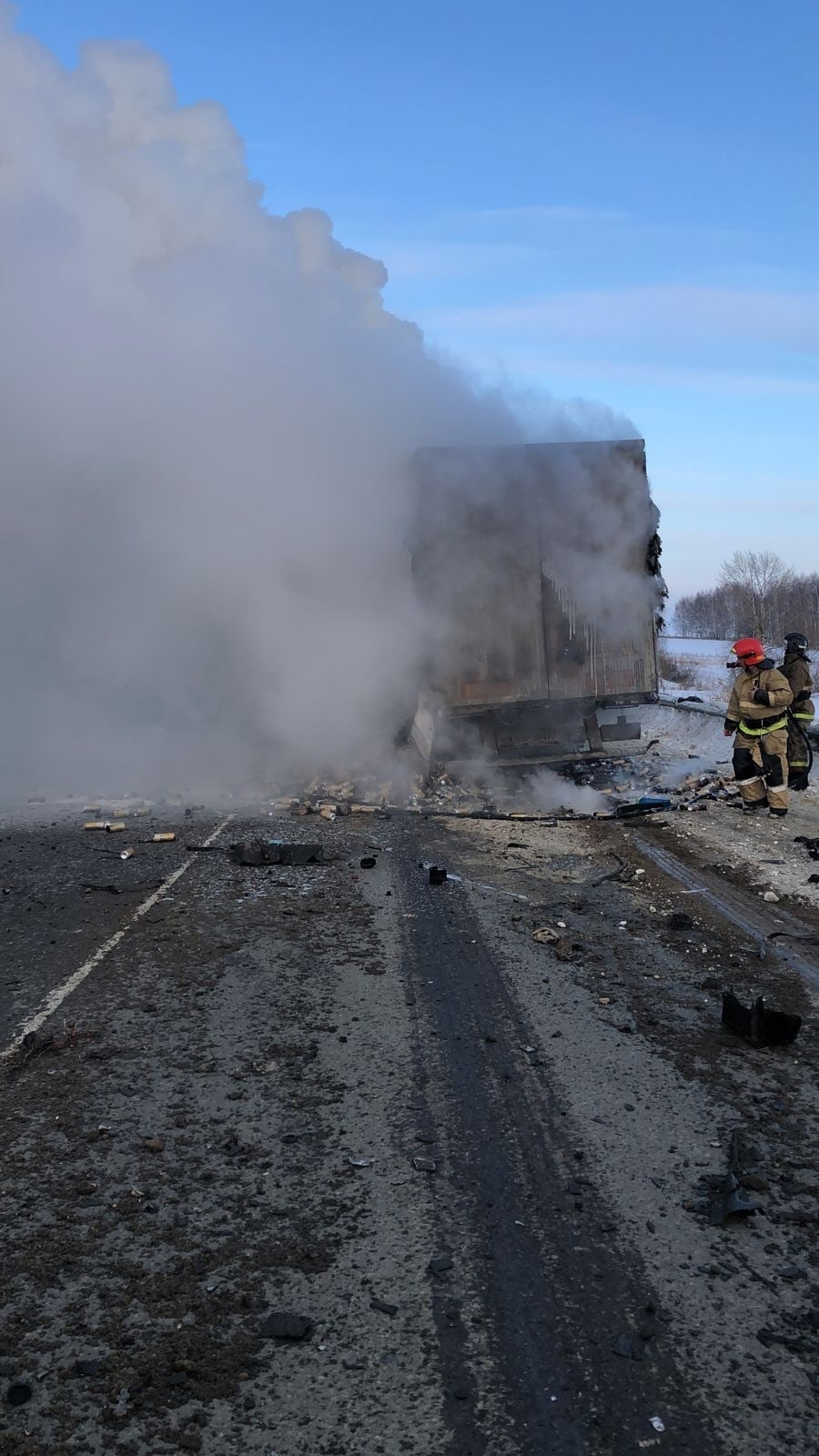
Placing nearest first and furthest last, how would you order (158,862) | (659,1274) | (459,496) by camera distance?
(659,1274), (158,862), (459,496)

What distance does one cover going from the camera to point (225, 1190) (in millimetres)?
2930

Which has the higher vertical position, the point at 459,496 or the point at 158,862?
the point at 459,496

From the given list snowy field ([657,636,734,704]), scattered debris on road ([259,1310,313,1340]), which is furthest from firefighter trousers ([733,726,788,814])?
snowy field ([657,636,734,704])

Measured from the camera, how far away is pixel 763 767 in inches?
333

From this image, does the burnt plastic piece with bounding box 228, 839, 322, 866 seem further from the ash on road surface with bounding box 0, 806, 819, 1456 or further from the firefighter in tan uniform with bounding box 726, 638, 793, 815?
the firefighter in tan uniform with bounding box 726, 638, 793, 815

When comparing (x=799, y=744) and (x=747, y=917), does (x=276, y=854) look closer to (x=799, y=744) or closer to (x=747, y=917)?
(x=747, y=917)

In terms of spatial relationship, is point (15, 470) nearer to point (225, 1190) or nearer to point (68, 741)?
point (68, 741)

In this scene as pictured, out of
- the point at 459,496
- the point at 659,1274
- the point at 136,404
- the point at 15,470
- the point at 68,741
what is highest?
the point at 136,404

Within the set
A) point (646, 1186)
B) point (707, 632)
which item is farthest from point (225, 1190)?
point (707, 632)

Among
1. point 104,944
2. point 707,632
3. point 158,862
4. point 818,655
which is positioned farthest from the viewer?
point 707,632

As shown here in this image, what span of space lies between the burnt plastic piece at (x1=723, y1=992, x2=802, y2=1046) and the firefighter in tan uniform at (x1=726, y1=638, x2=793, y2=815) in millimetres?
4665

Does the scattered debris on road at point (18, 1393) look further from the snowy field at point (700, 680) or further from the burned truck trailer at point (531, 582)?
the snowy field at point (700, 680)

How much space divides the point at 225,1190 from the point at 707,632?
96.8 meters

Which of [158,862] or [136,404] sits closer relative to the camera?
[158,862]
